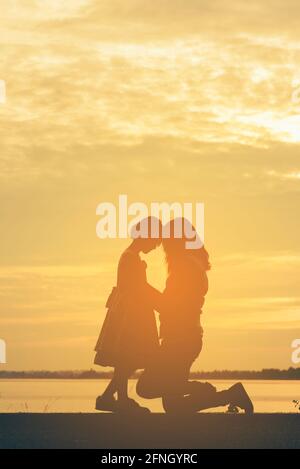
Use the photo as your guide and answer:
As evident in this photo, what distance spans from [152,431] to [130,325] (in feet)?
5.67

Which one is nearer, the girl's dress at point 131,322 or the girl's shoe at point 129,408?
the girl's shoe at point 129,408

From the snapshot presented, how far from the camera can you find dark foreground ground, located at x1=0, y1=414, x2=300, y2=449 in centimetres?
1623

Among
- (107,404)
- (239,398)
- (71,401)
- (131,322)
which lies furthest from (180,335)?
(71,401)

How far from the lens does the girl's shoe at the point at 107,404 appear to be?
57.0 feet

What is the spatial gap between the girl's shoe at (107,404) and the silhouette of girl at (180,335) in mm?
480

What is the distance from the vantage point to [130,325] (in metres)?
17.5

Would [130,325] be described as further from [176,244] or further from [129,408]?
[176,244]

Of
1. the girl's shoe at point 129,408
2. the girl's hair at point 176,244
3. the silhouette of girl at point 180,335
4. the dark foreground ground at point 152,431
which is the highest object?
the girl's hair at point 176,244

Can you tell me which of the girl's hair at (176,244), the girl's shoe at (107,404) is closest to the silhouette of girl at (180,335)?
the girl's hair at (176,244)

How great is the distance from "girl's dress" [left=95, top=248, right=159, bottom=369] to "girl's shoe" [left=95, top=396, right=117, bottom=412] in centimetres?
54

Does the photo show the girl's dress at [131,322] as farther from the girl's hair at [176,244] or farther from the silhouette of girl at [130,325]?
the girl's hair at [176,244]

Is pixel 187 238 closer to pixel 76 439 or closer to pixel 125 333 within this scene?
pixel 125 333

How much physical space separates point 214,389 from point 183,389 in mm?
493
